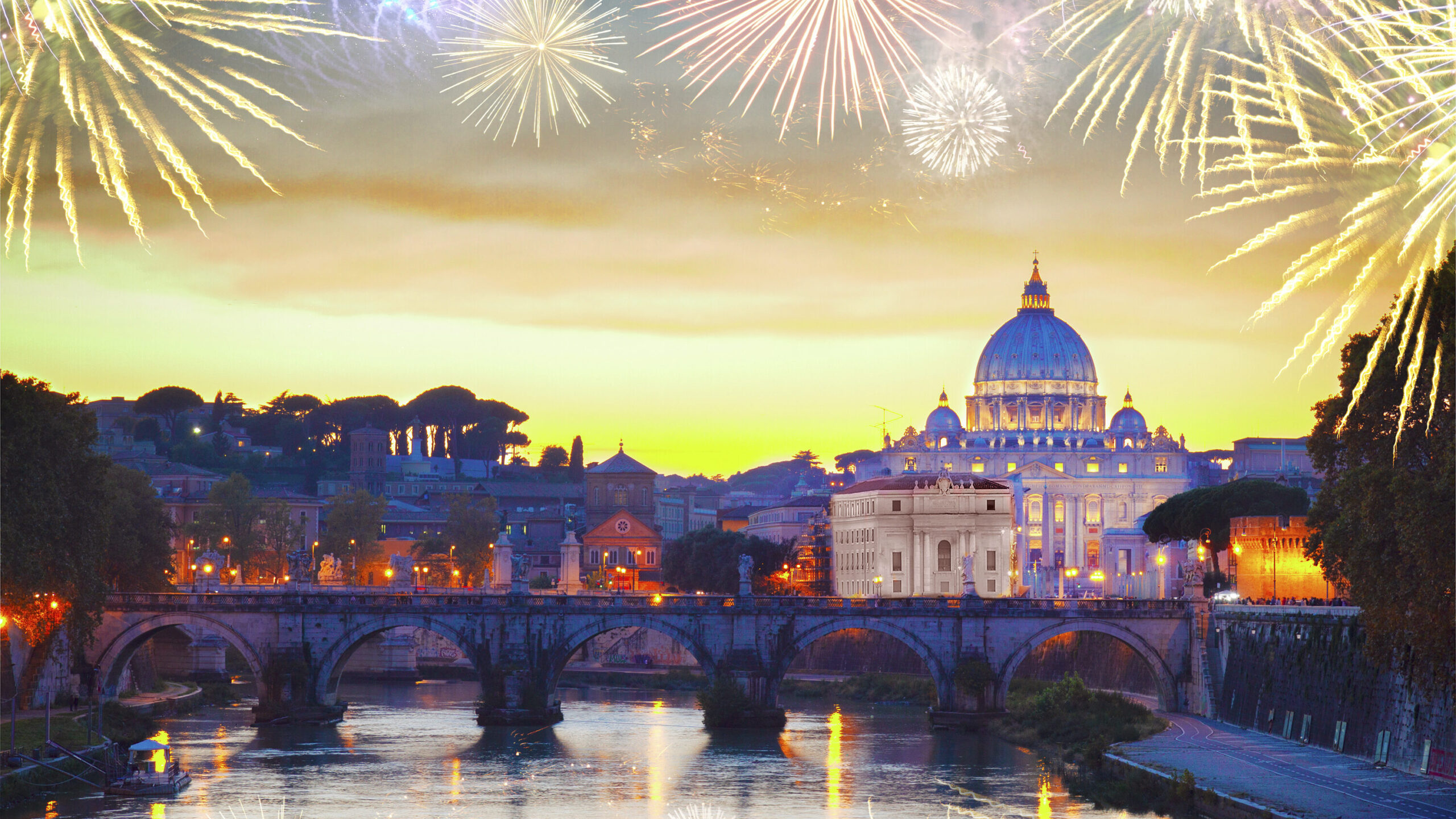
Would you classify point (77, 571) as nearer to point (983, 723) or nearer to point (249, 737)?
point (249, 737)

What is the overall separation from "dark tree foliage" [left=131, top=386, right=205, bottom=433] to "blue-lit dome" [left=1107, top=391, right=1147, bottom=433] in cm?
9373

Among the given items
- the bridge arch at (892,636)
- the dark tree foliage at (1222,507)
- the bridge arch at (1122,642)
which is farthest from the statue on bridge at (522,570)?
the dark tree foliage at (1222,507)

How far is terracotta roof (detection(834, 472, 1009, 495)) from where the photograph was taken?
132m

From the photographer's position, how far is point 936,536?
13088 centimetres

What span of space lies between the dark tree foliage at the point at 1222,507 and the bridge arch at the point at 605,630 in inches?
1227

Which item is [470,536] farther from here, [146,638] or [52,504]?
[52,504]

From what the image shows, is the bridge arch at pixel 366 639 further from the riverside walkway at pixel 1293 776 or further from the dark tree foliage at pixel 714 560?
the dark tree foliage at pixel 714 560

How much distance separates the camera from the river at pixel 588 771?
1916 inches

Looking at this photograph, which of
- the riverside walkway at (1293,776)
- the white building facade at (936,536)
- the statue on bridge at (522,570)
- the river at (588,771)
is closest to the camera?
the riverside walkway at (1293,776)

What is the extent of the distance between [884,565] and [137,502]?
62.2 metres

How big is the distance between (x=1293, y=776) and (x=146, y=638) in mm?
44260

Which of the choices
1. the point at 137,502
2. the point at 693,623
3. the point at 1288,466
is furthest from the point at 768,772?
the point at 1288,466

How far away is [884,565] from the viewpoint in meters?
133

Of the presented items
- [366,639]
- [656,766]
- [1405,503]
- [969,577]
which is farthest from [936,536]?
[1405,503]
